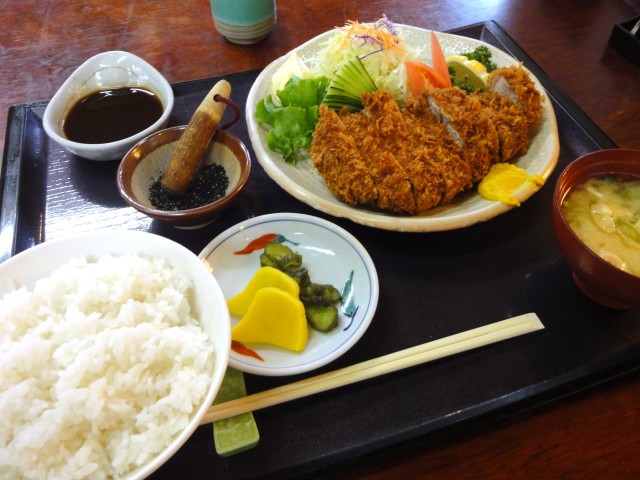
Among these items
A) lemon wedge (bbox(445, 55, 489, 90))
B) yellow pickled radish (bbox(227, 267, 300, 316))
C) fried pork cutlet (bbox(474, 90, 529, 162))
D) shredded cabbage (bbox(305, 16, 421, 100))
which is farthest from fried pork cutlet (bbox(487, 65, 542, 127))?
yellow pickled radish (bbox(227, 267, 300, 316))

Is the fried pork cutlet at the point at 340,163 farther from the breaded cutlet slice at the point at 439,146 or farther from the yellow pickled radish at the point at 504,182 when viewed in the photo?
the yellow pickled radish at the point at 504,182

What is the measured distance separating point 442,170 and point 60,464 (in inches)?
64.7

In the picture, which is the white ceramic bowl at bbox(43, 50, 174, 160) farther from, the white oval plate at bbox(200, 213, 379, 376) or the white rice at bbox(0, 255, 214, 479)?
the white rice at bbox(0, 255, 214, 479)

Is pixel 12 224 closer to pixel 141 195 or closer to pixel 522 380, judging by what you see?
pixel 141 195

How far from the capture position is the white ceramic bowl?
210cm

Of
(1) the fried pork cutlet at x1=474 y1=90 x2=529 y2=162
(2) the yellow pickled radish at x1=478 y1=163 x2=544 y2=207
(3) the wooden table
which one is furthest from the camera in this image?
(3) the wooden table

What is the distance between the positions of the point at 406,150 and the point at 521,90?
672mm

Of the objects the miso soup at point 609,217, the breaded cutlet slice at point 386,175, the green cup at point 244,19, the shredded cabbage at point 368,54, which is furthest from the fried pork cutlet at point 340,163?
the green cup at point 244,19

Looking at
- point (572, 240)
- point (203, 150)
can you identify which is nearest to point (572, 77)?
point (572, 240)

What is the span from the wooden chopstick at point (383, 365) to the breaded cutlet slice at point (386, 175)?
1.91 ft

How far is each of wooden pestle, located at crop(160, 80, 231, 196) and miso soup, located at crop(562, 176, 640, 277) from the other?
4.86 feet

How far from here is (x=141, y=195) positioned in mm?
1924

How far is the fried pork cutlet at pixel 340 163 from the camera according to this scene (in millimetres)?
1880

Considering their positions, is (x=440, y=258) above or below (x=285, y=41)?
below
